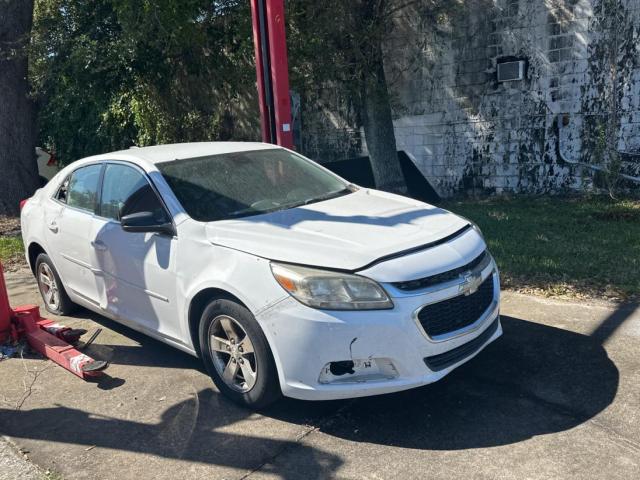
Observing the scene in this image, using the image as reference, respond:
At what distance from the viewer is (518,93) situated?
9906 millimetres

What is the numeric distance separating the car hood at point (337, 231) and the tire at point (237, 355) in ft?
1.35

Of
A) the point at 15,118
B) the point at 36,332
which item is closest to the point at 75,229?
the point at 36,332

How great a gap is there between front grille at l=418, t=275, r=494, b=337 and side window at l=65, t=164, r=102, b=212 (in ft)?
9.88

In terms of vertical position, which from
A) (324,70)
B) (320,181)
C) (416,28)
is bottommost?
(320,181)

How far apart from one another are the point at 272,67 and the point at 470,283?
4.16 meters

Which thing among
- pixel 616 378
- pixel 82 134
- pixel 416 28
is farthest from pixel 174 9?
pixel 82 134

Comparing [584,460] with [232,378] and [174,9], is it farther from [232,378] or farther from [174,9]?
[174,9]

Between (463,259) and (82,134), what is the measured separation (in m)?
14.8

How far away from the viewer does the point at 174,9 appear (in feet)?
29.0

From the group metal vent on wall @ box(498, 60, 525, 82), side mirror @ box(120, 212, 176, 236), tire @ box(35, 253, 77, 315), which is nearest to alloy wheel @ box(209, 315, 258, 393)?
side mirror @ box(120, 212, 176, 236)

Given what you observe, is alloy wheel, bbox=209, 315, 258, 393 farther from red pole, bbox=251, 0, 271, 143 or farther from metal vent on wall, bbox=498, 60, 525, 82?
metal vent on wall, bbox=498, 60, 525, 82

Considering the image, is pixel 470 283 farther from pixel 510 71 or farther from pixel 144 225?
pixel 510 71

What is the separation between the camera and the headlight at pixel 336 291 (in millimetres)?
3453

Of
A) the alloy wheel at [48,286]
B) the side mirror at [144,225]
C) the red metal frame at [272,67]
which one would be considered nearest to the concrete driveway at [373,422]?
the side mirror at [144,225]
